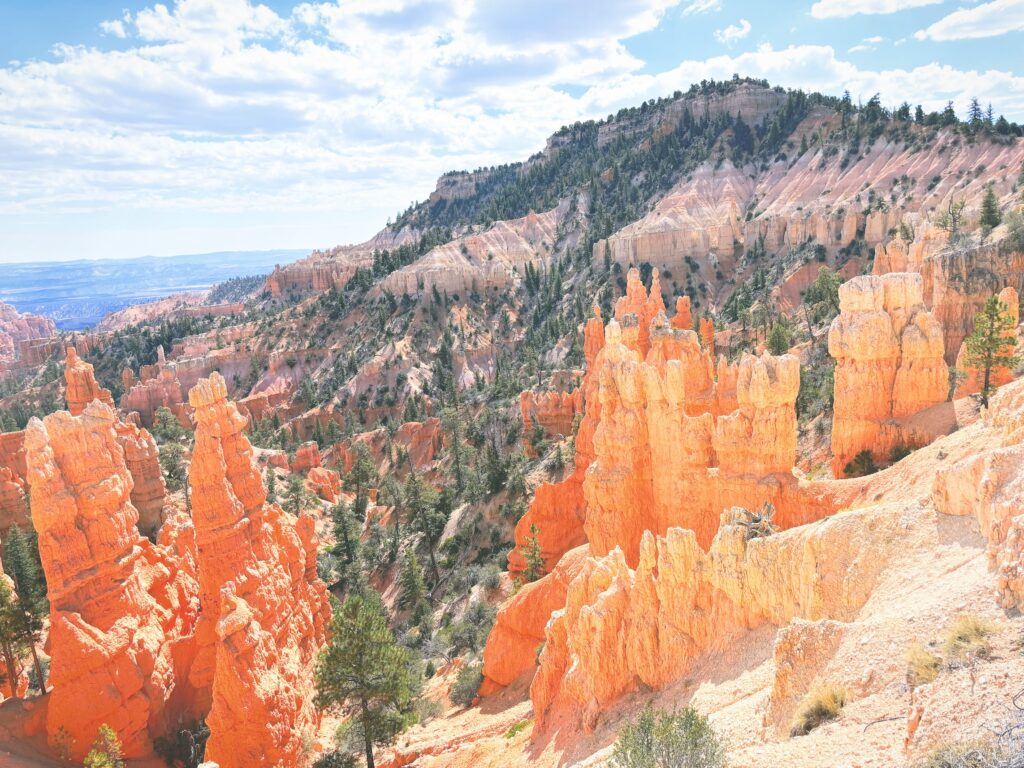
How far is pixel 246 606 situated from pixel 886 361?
77.9 ft

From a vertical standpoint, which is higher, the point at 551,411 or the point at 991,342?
the point at 991,342

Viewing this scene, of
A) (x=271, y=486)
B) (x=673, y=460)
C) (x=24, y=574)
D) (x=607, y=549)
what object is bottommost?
(x=271, y=486)

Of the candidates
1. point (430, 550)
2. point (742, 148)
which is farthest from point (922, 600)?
point (742, 148)

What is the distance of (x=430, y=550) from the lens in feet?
145

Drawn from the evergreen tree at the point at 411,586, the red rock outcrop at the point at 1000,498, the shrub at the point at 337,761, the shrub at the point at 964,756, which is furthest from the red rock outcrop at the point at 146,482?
the shrub at the point at 964,756

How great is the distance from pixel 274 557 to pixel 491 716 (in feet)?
33.4

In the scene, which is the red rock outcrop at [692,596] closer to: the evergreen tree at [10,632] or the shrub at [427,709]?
the shrub at [427,709]

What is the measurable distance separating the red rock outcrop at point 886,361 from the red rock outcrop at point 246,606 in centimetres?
2143

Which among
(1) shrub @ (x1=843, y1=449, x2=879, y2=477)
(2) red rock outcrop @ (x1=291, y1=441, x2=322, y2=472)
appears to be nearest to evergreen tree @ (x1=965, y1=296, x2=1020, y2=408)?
(1) shrub @ (x1=843, y1=449, x2=879, y2=477)

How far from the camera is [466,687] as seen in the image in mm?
27047

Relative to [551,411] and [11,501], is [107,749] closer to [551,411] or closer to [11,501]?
[11,501]

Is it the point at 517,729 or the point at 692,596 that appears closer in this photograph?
the point at 692,596

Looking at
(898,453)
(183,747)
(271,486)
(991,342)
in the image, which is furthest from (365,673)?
(271,486)

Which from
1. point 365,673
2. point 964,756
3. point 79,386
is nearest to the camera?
point 964,756
